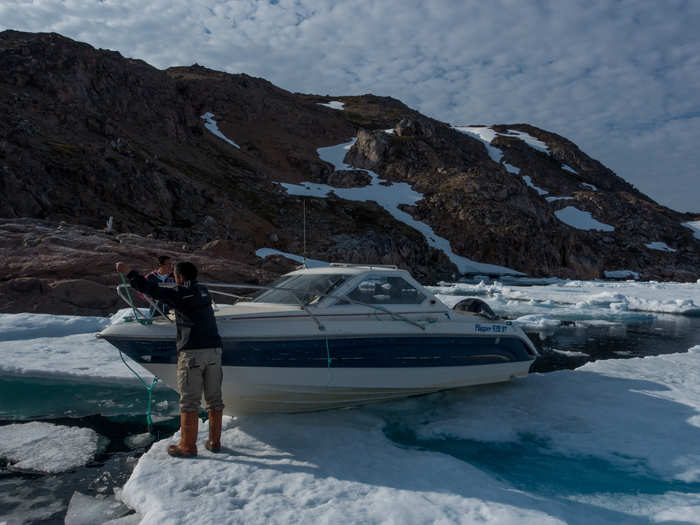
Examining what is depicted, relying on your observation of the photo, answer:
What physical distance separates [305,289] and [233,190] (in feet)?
143

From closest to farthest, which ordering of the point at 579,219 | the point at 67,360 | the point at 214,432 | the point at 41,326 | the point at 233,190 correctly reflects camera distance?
the point at 214,432
the point at 67,360
the point at 41,326
the point at 233,190
the point at 579,219

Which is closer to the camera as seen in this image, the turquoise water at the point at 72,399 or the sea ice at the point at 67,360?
the turquoise water at the point at 72,399

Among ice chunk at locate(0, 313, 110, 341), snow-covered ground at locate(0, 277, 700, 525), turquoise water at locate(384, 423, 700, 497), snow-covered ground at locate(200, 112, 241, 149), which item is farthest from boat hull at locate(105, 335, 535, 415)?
snow-covered ground at locate(200, 112, 241, 149)

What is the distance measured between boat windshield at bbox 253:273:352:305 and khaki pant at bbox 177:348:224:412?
1.62 m

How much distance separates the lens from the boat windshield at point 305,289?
21.5ft

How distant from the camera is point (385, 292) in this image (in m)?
7.00

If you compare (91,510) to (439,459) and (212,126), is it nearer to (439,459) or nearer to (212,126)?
(439,459)

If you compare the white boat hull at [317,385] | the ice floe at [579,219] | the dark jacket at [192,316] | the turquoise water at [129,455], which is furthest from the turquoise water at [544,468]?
the ice floe at [579,219]

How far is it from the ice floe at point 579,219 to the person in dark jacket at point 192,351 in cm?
6930

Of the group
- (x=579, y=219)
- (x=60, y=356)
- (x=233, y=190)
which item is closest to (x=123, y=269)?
(x=60, y=356)

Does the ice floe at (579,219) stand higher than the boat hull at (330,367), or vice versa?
the ice floe at (579,219)

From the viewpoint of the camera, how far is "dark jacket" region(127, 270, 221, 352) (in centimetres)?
488

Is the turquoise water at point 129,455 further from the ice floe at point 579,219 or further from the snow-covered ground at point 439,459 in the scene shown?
the ice floe at point 579,219

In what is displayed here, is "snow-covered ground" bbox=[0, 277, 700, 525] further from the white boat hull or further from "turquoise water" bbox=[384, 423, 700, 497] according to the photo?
the white boat hull
